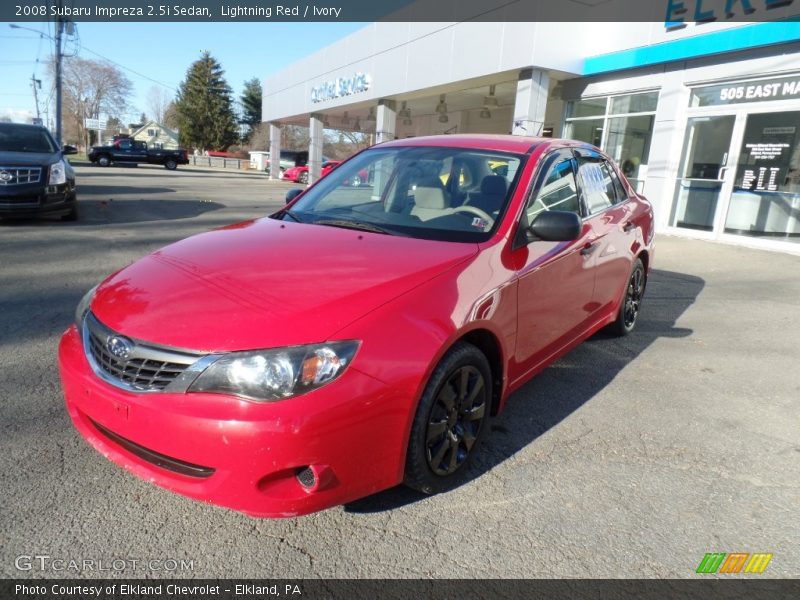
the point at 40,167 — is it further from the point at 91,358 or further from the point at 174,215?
the point at 91,358

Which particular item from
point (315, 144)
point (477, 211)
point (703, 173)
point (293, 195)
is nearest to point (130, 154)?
point (315, 144)

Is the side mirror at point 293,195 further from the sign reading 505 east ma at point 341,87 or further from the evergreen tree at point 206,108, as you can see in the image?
the evergreen tree at point 206,108

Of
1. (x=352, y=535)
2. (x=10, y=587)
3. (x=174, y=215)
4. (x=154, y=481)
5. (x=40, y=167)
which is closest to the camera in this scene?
(x=10, y=587)

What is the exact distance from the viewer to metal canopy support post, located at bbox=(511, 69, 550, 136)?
13.1 m

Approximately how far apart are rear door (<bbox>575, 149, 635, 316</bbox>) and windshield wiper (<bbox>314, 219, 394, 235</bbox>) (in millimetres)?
1516

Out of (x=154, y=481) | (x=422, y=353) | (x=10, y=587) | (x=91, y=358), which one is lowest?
(x=10, y=587)

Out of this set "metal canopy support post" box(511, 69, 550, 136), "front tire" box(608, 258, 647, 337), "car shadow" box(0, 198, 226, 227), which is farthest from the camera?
"metal canopy support post" box(511, 69, 550, 136)

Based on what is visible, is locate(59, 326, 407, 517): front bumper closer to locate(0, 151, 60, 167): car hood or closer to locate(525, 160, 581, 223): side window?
locate(525, 160, 581, 223): side window

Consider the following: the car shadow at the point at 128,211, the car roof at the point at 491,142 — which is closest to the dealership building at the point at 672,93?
the car shadow at the point at 128,211

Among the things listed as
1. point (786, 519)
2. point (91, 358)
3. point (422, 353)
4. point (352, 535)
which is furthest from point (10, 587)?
point (786, 519)

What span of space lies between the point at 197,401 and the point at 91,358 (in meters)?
0.68

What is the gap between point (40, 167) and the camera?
8.59 m

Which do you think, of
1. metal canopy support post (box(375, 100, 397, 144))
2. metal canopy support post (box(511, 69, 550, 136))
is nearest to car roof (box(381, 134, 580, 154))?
metal canopy support post (box(511, 69, 550, 136))

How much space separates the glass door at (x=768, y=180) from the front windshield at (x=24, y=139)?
505 inches
